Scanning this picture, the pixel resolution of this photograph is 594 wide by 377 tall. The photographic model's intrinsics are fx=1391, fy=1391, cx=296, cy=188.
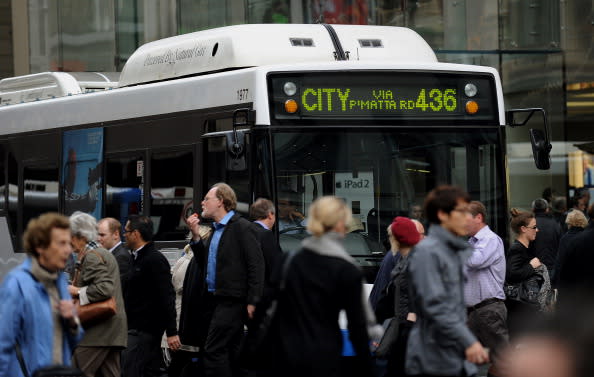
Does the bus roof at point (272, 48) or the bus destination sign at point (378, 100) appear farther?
the bus roof at point (272, 48)

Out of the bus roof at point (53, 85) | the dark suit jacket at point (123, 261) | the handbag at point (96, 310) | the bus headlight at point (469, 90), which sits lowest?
the handbag at point (96, 310)

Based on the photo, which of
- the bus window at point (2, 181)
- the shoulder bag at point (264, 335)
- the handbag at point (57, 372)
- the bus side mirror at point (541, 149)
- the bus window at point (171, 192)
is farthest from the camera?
the bus window at point (2, 181)

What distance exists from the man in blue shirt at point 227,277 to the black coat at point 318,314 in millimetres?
2944

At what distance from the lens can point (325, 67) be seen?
36.9 ft

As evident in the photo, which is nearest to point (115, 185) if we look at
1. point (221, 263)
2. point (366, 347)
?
point (221, 263)

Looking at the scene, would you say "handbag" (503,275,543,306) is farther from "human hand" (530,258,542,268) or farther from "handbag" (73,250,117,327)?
"handbag" (73,250,117,327)

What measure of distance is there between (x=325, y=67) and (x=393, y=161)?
95 centimetres

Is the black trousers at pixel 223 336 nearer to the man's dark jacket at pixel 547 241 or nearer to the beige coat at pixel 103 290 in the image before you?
the beige coat at pixel 103 290

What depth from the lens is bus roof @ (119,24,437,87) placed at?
472 inches

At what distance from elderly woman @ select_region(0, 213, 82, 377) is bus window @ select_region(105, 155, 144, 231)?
606 centimetres

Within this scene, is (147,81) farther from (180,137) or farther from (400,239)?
(400,239)

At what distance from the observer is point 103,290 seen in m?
8.50

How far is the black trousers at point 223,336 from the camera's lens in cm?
955

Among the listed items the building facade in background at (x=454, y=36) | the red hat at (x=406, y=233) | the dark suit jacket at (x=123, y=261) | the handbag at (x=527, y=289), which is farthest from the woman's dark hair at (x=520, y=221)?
the building facade in background at (x=454, y=36)
